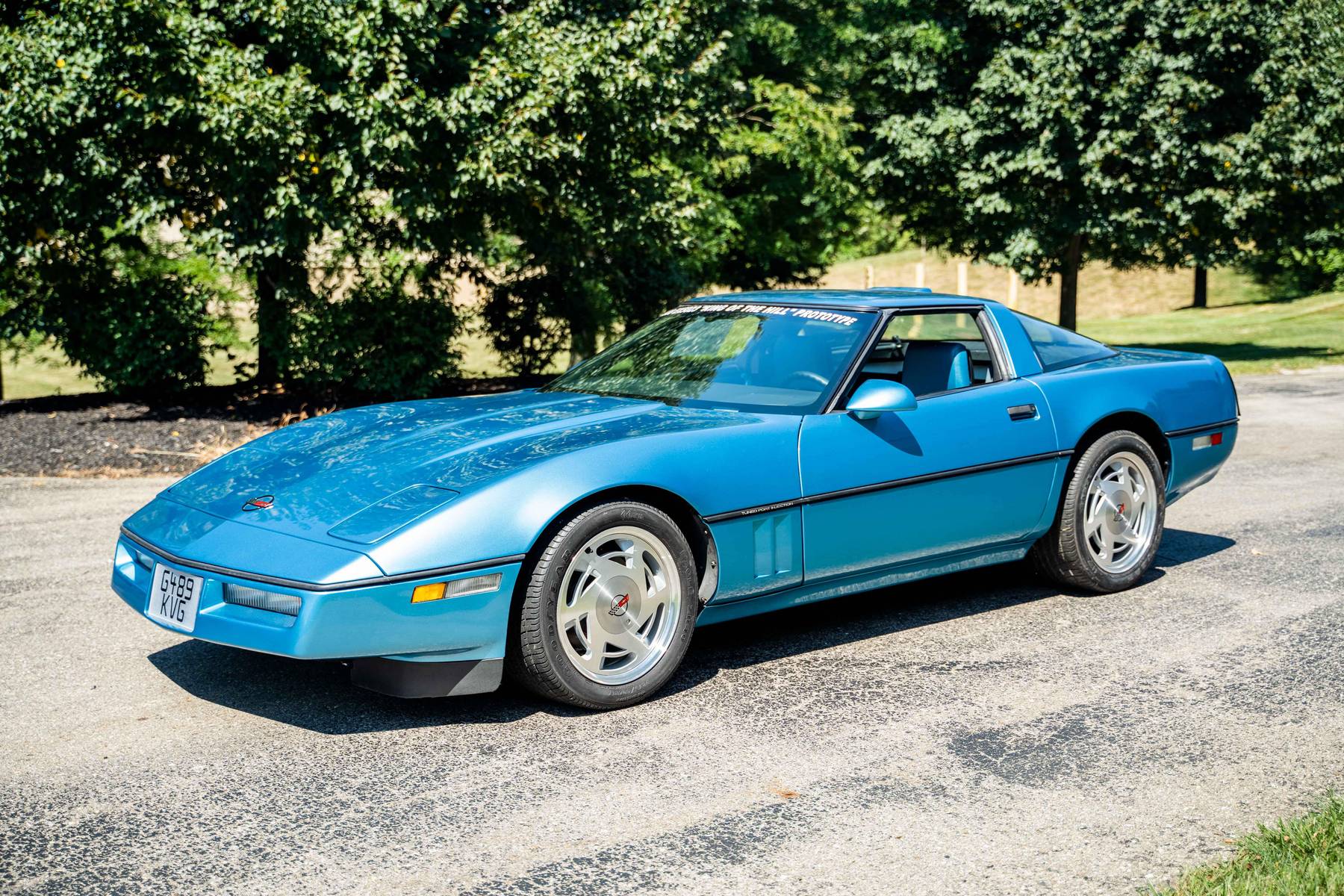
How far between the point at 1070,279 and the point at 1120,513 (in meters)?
18.5

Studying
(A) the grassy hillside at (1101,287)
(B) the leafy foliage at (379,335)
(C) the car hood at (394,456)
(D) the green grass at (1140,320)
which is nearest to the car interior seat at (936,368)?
(C) the car hood at (394,456)

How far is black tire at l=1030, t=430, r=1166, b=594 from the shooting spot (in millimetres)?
5930

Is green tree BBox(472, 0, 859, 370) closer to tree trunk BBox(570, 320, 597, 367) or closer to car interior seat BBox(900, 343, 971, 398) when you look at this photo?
tree trunk BBox(570, 320, 597, 367)

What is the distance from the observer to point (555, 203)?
14047 millimetres

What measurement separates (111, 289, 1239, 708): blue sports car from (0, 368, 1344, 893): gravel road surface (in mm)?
286

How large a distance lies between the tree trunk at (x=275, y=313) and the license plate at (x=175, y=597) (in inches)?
337

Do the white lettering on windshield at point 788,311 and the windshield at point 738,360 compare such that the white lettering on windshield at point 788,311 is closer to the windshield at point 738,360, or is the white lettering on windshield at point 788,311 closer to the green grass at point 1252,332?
the windshield at point 738,360

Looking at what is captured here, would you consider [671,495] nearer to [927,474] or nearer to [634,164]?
[927,474]

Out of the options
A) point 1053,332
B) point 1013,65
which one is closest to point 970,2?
point 1013,65

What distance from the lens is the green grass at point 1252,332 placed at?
21.7 metres

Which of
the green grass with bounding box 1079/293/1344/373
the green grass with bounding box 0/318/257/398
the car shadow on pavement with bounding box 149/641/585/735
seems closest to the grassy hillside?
the green grass with bounding box 1079/293/1344/373

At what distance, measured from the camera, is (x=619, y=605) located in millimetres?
4461

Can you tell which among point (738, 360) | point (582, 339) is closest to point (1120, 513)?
point (738, 360)

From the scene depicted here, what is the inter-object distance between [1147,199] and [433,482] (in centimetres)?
1922
